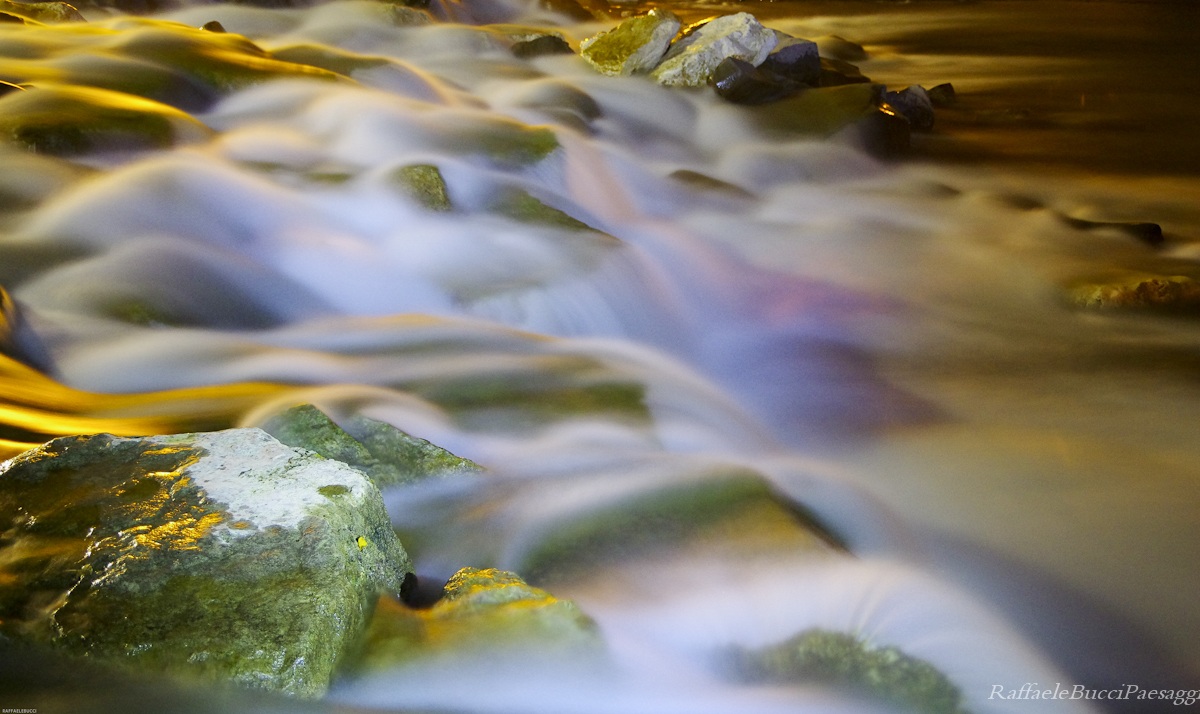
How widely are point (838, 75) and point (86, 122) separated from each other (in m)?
8.76

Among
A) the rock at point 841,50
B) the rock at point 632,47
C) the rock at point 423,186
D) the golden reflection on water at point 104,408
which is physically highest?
the rock at point 841,50

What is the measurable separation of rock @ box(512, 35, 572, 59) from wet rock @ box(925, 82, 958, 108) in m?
4.73

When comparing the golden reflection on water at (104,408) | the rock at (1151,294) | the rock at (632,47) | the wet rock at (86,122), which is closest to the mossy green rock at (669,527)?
the golden reflection on water at (104,408)

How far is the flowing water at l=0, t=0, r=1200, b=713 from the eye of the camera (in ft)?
10.3

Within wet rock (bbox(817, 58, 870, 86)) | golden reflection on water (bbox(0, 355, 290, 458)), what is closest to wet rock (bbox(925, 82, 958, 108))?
wet rock (bbox(817, 58, 870, 86))

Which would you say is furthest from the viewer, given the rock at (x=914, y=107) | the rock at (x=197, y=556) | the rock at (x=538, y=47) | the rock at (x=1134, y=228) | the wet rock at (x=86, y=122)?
the rock at (x=538, y=47)

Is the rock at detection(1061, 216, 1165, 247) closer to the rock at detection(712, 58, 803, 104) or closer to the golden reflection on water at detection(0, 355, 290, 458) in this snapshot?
the rock at detection(712, 58, 803, 104)

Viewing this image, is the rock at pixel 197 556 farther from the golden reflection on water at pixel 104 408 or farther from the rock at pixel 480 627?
the golden reflection on water at pixel 104 408

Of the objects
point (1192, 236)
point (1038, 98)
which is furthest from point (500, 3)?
point (1192, 236)

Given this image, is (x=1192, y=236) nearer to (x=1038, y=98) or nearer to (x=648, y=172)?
(x=648, y=172)

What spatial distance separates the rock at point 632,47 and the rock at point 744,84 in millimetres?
826

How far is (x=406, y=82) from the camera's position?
352 inches

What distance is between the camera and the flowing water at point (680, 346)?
3131mm

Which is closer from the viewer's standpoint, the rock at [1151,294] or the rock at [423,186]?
the rock at [1151,294]
